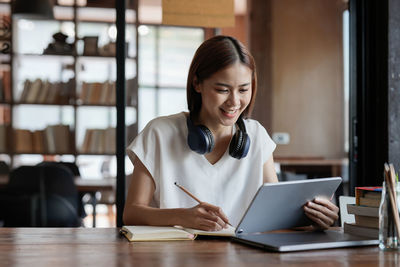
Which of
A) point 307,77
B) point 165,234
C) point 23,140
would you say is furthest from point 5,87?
point 165,234

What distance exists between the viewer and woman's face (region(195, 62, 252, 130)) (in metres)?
1.80

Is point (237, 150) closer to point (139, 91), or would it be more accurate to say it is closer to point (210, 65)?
point (210, 65)

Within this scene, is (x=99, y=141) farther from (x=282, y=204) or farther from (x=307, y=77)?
(x=282, y=204)

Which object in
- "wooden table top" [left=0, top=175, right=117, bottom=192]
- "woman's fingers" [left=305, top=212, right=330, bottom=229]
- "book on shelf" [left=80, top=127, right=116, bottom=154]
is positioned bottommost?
"wooden table top" [left=0, top=175, right=117, bottom=192]

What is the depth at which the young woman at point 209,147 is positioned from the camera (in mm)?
1802

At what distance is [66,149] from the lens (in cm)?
391

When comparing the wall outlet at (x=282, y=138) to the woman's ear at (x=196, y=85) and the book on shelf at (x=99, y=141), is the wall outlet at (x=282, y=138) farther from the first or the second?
the woman's ear at (x=196, y=85)

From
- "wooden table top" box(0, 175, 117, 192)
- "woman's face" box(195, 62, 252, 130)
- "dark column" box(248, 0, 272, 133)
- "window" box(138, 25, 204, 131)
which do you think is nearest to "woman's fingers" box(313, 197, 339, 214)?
"woman's face" box(195, 62, 252, 130)

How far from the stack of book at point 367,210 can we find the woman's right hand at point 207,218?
37 cm

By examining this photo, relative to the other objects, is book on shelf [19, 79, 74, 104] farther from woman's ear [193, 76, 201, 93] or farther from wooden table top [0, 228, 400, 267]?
wooden table top [0, 228, 400, 267]

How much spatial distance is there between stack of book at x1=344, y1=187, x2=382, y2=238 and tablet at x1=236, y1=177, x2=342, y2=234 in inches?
3.0

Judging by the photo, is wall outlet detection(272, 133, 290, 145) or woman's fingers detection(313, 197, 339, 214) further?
wall outlet detection(272, 133, 290, 145)

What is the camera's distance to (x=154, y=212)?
5.49 feet

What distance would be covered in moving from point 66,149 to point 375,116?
2.22 m
